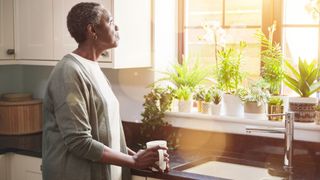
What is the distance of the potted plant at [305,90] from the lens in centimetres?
247

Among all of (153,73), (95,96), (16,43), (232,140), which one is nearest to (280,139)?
(232,140)

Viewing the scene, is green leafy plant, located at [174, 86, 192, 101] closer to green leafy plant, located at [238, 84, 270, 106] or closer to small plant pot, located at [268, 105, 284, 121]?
green leafy plant, located at [238, 84, 270, 106]

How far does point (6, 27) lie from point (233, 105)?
152 cm

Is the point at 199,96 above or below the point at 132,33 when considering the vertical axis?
below

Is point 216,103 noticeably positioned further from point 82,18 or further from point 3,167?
point 3,167

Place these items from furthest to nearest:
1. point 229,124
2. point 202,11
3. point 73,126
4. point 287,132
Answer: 1. point 202,11
2. point 229,124
3. point 287,132
4. point 73,126

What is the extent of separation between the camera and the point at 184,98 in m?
2.85

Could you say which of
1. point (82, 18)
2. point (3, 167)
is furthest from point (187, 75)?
point (3, 167)

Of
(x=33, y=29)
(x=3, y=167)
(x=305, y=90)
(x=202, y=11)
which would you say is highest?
(x=202, y=11)

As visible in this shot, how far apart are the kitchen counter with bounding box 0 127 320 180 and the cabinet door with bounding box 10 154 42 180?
36mm

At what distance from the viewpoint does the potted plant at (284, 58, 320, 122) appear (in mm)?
2473

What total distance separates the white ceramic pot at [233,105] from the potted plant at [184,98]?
9.1 inches

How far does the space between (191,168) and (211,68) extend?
2.36 ft

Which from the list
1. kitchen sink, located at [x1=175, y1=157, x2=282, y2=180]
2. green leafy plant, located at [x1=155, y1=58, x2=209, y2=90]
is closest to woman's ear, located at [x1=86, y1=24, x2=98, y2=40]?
kitchen sink, located at [x1=175, y1=157, x2=282, y2=180]
